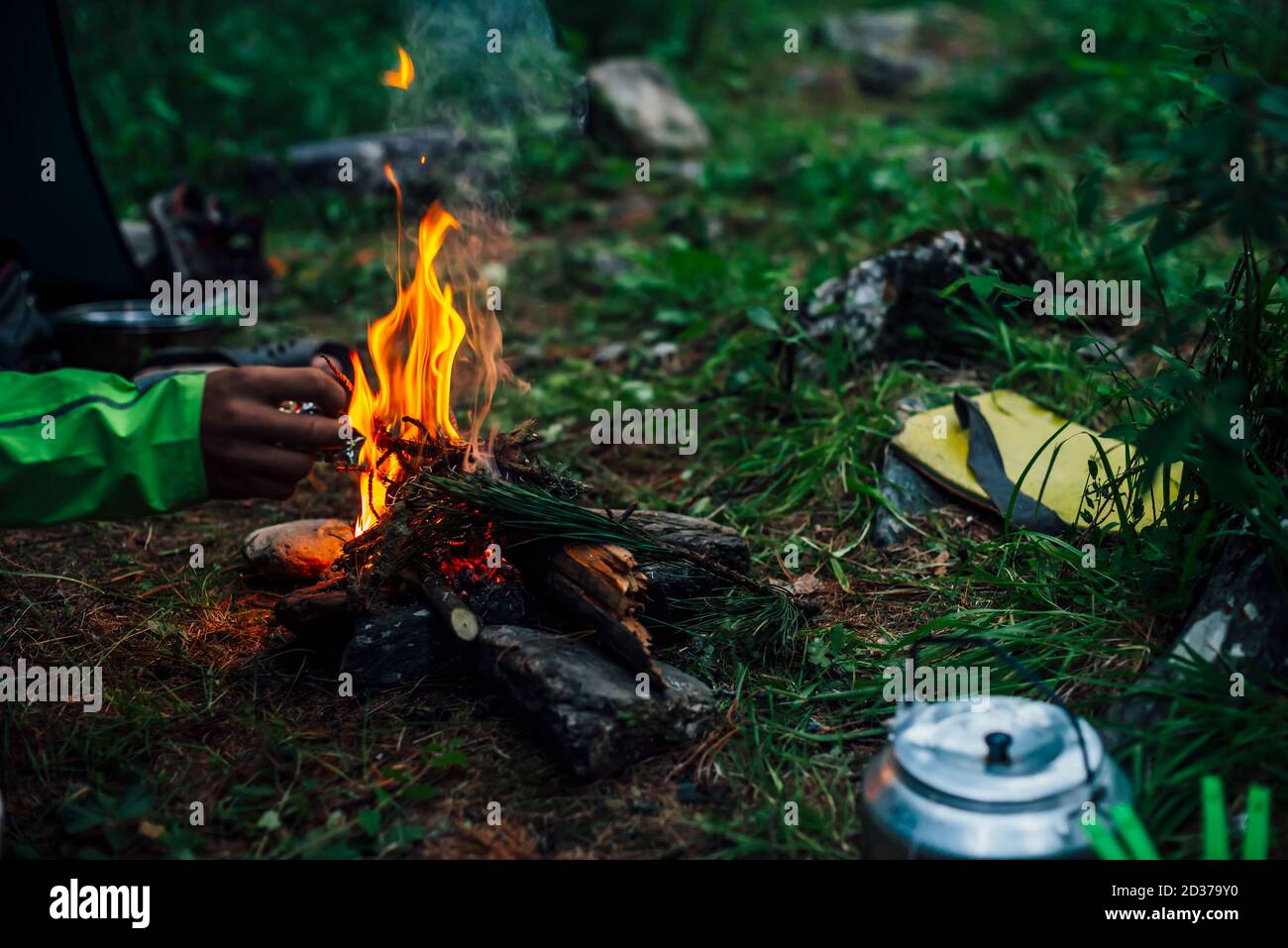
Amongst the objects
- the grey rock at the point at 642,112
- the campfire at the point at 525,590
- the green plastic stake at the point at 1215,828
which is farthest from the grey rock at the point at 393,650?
the grey rock at the point at 642,112

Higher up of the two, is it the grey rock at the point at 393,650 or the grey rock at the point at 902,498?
the grey rock at the point at 902,498

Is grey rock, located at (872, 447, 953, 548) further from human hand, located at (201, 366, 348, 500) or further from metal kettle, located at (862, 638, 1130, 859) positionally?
human hand, located at (201, 366, 348, 500)

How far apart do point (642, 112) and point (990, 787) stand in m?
7.03

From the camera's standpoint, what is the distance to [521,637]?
246 cm

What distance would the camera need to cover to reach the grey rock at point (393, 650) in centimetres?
254

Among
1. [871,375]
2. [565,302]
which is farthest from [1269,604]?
[565,302]

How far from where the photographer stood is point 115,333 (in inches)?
169

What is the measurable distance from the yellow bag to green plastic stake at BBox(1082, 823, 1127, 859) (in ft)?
3.93

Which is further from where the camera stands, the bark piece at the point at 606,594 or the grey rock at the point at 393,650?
the grey rock at the point at 393,650

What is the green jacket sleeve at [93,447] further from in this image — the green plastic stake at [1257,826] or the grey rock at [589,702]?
the green plastic stake at [1257,826]

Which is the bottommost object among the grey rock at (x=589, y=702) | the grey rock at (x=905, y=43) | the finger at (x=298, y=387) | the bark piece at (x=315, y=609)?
the grey rock at (x=589, y=702)

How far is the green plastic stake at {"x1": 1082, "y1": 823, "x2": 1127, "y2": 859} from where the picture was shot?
1.64 metres

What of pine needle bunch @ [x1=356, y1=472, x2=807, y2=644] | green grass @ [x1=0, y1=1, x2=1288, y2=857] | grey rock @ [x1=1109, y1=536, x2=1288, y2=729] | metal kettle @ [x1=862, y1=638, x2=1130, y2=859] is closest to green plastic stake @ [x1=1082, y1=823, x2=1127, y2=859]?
metal kettle @ [x1=862, y1=638, x2=1130, y2=859]

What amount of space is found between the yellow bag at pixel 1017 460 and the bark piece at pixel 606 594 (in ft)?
3.50
